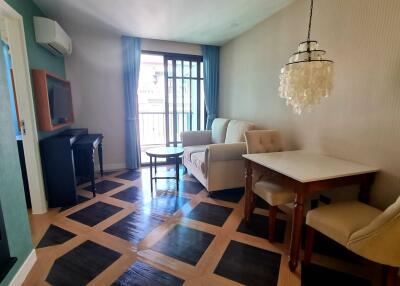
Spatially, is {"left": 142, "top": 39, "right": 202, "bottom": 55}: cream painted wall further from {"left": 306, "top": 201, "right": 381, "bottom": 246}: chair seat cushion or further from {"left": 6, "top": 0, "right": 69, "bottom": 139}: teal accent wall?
{"left": 306, "top": 201, "right": 381, "bottom": 246}: chair seat cushion

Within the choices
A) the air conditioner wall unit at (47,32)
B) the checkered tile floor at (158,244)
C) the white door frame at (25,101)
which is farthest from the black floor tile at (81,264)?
the air conditioner wall unit at (47,32)

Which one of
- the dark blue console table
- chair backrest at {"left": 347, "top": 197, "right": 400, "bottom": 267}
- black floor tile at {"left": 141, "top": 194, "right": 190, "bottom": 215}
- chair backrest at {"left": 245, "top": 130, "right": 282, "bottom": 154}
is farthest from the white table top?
the dark blue console table

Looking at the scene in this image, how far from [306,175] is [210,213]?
4.35 feet

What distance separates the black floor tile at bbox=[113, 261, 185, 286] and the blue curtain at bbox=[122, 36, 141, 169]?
2.72m

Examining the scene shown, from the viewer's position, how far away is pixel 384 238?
1.21 metres

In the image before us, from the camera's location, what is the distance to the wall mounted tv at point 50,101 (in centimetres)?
248

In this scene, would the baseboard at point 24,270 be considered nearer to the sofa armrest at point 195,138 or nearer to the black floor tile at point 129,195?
the black floor tile at point 129,195

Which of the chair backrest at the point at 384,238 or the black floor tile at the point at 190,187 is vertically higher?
the chair backrest at the point at 384,238

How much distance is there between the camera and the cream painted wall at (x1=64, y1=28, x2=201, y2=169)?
372 cm

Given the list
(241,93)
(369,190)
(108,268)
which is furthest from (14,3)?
(369,190)

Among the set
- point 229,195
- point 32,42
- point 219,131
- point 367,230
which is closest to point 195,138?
point 219,131

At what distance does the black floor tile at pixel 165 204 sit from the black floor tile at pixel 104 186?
2.75 ft

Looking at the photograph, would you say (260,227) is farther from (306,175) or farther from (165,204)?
(165,204)

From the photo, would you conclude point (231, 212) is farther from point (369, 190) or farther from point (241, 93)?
point (241, 93)
